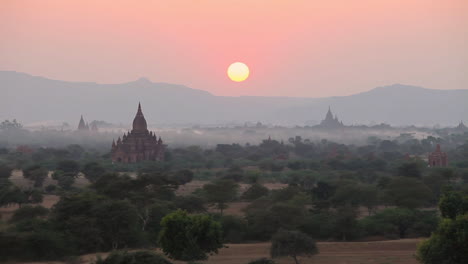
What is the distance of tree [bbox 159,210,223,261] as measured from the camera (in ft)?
103

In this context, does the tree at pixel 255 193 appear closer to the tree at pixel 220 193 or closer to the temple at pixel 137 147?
the tree at pixel 220 193

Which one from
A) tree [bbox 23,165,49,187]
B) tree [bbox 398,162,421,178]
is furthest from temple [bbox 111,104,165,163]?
tree [bbox 398,162,421,178]

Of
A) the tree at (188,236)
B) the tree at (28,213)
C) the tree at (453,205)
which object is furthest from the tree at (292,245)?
the tree at (28,213)

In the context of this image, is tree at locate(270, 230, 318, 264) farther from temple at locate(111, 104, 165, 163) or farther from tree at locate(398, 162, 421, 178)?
temple at locate(111, 104, 165, 163)

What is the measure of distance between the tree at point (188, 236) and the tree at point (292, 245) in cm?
371

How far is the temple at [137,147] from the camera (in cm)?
10475

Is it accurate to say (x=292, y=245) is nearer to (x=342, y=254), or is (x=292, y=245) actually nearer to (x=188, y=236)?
(x=342, y=254)

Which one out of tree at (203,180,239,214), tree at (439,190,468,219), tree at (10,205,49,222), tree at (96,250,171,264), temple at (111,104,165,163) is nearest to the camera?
tree at (96,250,171,264)

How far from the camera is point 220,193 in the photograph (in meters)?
56.3

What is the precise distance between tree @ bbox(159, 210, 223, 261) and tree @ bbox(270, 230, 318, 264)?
3.71 metres

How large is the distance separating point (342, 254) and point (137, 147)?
73.2 m

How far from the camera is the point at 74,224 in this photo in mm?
38125

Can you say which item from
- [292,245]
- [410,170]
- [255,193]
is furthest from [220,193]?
[410,170]

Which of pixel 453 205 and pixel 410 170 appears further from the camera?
pixel 410 170
